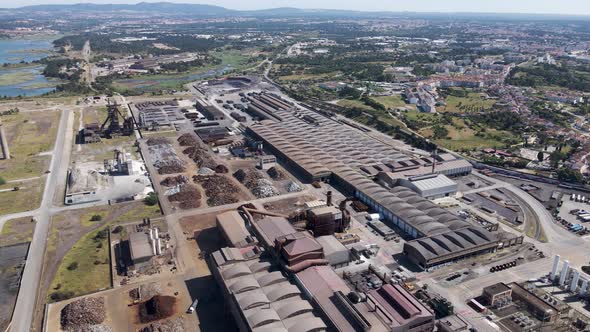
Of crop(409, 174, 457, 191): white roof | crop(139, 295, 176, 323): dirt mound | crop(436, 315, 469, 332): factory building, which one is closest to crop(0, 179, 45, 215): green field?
crop(139, 295, 176, 323): dirt mound

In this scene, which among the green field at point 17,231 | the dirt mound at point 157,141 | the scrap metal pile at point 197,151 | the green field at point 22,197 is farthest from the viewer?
the dirt mound at point 157,141

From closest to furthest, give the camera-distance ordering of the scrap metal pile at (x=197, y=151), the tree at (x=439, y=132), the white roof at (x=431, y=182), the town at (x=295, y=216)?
the town at (x=295, y=216) < the white roof at (x=431, y=182) < the scrap metal pile at (x=197, y=151) < the tree at (x=439, y=132)

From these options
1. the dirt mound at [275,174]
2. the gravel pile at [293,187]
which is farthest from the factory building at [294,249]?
the dirt mound at [275,174]

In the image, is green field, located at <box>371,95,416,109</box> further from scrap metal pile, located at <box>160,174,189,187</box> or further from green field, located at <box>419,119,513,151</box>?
scrap metal pile, located at <box>160,174,189,187</box>

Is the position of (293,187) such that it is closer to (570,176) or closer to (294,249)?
(294,249)

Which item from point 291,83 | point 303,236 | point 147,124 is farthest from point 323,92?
point 303,236

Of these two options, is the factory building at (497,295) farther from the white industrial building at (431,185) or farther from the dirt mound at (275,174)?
the dirt mound at (275,174)
